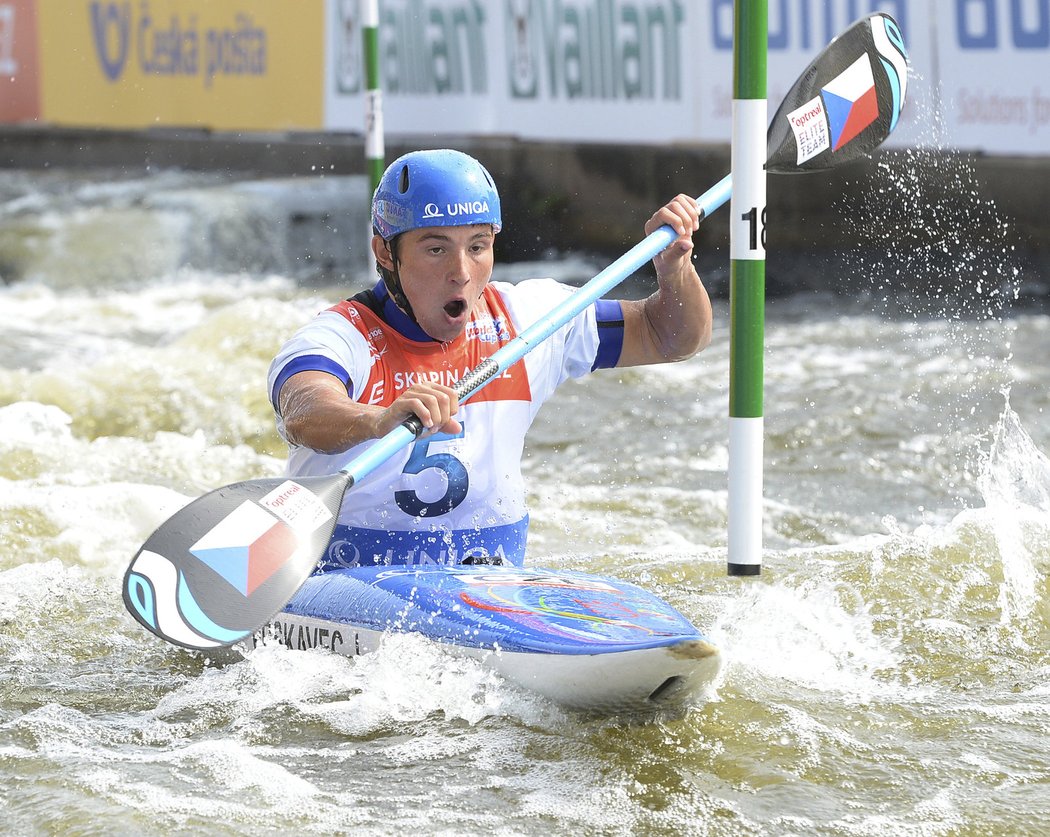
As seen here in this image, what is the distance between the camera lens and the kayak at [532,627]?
2.99m

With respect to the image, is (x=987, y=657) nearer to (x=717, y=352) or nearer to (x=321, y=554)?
(x=321, y=554)

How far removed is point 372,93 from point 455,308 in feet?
15.3

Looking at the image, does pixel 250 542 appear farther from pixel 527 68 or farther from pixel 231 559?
pixel 527 68

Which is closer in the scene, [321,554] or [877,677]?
[321,554]

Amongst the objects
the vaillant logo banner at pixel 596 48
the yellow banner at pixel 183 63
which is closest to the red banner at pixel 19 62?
the yellow banner at pixel 183 63

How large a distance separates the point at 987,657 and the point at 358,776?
1.61 meters

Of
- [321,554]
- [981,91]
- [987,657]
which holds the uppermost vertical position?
[981,91]

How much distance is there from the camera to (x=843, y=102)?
13.8 ft

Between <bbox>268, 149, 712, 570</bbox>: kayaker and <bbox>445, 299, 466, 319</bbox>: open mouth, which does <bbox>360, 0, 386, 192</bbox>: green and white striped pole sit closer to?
<bbox>268, 149, 712, 570</bbox>: kayaker

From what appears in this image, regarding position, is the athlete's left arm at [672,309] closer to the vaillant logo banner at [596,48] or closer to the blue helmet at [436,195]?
the blue helmet at [436,195]

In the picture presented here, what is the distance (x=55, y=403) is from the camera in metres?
7.16

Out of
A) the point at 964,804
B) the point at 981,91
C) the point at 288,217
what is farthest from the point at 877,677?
the point at 288,217

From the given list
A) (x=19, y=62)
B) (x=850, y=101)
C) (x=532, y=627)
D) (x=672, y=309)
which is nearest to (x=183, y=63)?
(x=19, y=62)

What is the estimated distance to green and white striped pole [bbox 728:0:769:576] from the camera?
3.78m
